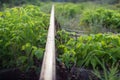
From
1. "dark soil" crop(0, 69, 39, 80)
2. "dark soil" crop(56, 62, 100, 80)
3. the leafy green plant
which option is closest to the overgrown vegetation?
"dark soil" crop(0, 69, 39, 80)

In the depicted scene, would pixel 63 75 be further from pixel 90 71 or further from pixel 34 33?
pixel 34 33

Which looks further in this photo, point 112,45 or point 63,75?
point 112,45

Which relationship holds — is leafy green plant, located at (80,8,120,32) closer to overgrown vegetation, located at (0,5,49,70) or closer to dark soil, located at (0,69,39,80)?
overgrown vegetation, located at (0,5,49,70)

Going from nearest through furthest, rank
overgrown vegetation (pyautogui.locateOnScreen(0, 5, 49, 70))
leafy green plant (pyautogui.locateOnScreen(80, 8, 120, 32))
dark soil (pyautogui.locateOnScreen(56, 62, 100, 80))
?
dark soil (pyautogui.locateOnScreen(56, 62, 100, 80)) → overgrown vegetation (pyautogui.locateOnScreen(0, 5, 49, 70)) → leafy green plant (pyautogui.locateOnScreen(80, 8, 120, 32))

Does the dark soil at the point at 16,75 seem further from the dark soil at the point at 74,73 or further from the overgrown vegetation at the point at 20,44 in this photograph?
the dark soil at the point at 74,73

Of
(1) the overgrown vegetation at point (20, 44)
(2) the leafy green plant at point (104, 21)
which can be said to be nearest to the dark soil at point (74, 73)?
(1) the overgrown vegetation at point (20, 44)

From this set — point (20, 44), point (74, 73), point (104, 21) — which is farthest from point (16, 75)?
point (104, 21)

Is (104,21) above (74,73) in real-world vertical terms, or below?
above

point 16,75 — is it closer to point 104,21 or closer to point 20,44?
point 20,44

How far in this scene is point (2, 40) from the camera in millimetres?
3797

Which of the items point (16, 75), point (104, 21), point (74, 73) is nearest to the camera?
point (74, 73)

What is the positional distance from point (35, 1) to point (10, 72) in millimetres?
24867

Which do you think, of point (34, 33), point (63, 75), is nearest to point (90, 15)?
point (34, 33)

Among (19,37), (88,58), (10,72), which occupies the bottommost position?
(10,72)
